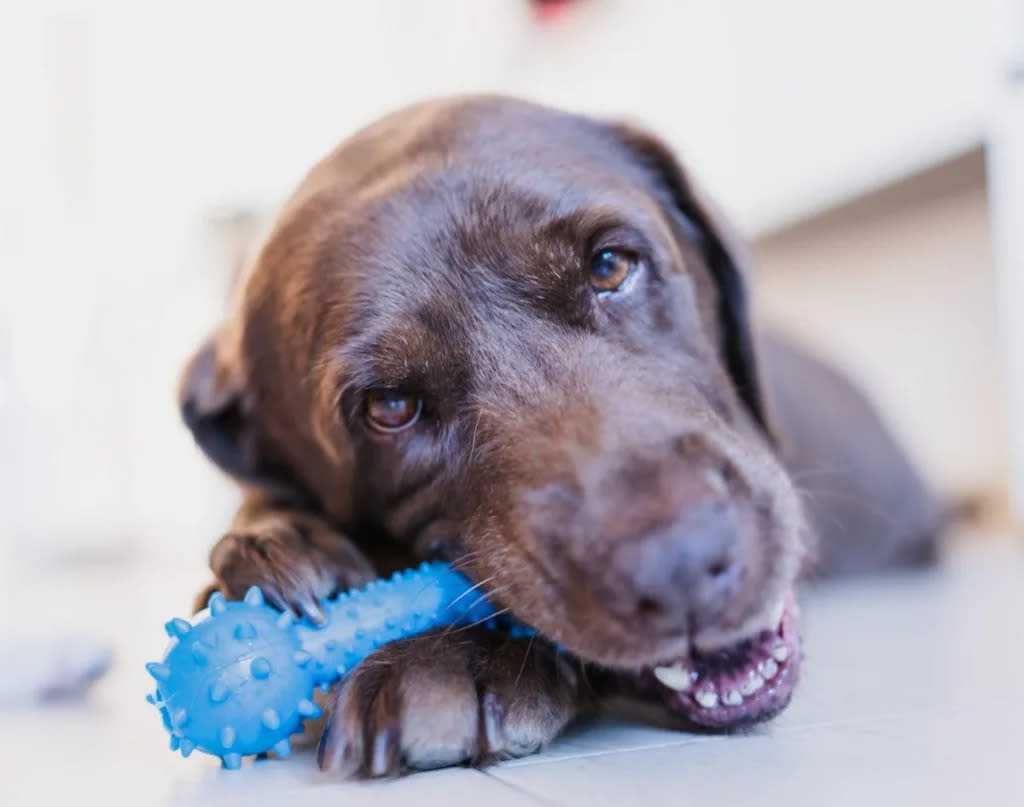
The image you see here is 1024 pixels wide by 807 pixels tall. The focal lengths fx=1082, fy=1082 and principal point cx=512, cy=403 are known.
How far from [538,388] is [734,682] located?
1.66 feet

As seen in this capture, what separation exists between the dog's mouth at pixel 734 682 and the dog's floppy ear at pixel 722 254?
80 cm

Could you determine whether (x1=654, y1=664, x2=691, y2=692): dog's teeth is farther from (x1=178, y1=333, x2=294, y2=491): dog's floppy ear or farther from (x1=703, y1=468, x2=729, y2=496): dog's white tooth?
(x1=178, y1=333, x2=294, y2=491): dog's floppy ear

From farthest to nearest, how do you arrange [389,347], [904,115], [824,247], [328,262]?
[824,247]
[904,115]
[328,262]
[389,347]

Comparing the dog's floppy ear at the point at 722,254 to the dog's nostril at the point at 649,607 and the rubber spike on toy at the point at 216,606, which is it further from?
the rubber spike on toy at the point at 216,606

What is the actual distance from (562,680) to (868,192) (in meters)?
3.64

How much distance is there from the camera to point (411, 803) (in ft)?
3.79

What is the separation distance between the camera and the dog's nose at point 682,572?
1221 millimetres

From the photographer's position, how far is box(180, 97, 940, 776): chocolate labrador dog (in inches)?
51.4

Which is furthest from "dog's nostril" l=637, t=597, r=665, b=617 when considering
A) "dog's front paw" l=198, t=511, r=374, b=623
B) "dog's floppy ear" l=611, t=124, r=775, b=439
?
"dog's floppy ear" l=611, t=124, r=775, b=439

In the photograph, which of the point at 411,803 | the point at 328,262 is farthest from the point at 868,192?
the point at 411,803

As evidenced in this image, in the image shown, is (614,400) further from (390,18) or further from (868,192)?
(390,18)

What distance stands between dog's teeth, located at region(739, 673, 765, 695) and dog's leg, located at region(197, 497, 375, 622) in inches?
22.5

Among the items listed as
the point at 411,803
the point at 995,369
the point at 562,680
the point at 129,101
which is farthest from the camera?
the point at 129,101

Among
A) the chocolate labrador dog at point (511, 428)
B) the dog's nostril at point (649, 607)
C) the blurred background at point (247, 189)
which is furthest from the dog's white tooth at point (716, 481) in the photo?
the blurred background at point (247, 189)
